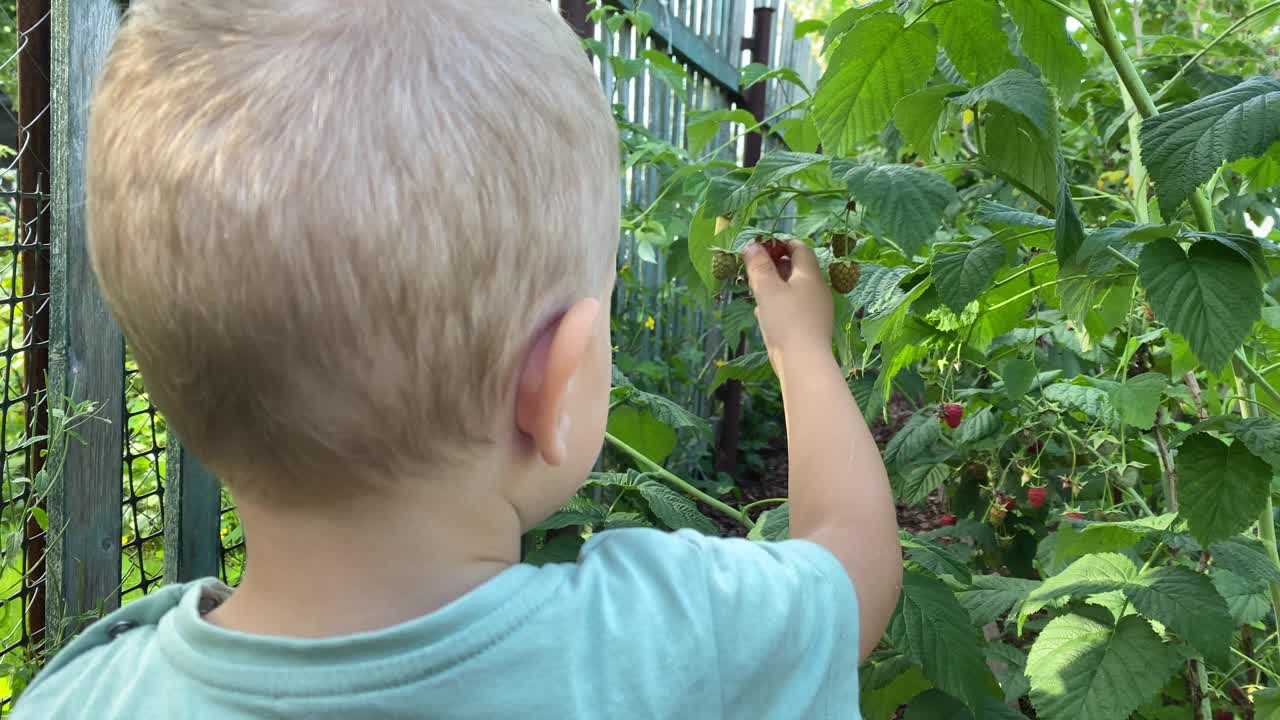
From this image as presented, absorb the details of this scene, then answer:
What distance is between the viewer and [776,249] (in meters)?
1.23

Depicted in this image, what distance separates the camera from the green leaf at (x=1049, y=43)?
1.29 meters

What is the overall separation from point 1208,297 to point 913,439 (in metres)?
1.10

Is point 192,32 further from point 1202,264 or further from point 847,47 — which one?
point 1202,264

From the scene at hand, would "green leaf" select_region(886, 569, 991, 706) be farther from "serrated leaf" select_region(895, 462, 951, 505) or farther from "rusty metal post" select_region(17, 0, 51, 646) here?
"rusty metal post" select_region(17, 0, 51, 646)

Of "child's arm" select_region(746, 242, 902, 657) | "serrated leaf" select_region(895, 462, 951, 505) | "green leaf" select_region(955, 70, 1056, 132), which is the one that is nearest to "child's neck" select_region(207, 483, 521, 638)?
"child's arm" select_region(746, 242, 902, 657)

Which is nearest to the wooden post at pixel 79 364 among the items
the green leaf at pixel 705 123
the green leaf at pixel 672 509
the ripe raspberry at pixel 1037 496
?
the green leaf at pixel 672 509

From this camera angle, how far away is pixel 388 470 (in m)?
0.75

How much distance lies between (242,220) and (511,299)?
0.18 meters

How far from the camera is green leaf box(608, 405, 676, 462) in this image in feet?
6.36

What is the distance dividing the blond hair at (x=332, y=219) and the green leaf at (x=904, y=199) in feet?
1.45

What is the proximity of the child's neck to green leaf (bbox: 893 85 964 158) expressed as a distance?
76 cm

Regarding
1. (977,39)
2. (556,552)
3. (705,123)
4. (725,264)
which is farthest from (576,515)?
(705,123)

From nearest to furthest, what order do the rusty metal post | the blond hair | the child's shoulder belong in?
the blond hair
the child's shoulder
the rusty metal post


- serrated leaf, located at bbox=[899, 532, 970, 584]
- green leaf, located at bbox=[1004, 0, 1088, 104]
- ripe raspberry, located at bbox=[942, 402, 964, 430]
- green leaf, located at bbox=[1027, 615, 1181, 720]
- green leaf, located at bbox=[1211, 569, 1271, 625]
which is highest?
green leaf, located at bbox=[1004, 0, 1088, 104]
